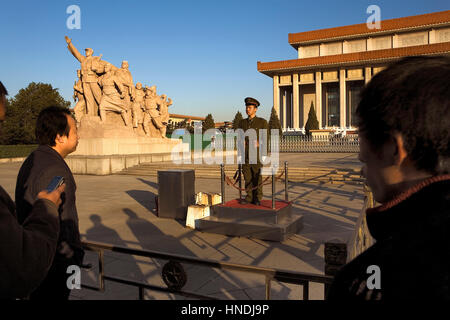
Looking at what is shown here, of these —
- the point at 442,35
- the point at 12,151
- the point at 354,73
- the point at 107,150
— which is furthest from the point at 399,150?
the point at 442,35

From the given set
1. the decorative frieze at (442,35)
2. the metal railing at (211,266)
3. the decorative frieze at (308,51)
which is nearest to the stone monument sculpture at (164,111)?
the metal railing at (211,266)

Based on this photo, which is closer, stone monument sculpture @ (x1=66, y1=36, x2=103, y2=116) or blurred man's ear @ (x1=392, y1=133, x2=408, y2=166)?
blurred man's ear @ (x1=392, y1=133, x2=408, y2=166)

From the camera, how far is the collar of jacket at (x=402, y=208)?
2.21 ft

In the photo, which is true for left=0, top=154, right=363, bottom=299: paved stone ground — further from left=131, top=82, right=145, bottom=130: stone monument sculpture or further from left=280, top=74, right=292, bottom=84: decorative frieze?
left=280, top=74, right=292, bottom=84: decorative frieze

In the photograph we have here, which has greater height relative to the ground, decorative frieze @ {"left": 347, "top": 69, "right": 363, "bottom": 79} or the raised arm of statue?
decorative frieze @ {"left": 347, "top": 69, "right": 363, "bottom": 79}

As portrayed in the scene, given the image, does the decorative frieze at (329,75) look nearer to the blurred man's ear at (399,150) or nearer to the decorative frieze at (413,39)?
the decorative frieze at (413,39)

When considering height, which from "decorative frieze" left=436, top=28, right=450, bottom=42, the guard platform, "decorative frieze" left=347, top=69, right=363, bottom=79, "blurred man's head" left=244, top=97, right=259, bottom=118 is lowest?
the guard platform

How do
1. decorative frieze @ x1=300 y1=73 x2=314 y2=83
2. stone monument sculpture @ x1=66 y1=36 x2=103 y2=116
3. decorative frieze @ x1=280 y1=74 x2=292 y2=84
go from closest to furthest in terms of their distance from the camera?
stone monument sculpture @ x1=66 y1=36 x2=103 y2=116
decorative frieze @ x1=300 y1=73 x2=314 y2=83
decorative frieze @ x1=280 y1=74 x2=292 y2=84

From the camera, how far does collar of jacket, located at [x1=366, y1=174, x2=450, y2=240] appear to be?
674mm

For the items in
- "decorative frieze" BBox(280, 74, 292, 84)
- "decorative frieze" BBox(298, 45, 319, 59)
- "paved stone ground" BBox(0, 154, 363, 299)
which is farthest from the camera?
"decorative frieze" BBox(298, 45, 319, 59)

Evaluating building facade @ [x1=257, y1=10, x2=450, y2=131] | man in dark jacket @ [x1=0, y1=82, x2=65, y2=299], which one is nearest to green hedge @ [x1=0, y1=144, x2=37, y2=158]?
man in dark jacket @ [x1=0, y1=82, x2=65, y2=299]

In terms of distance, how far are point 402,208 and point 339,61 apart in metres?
47.8

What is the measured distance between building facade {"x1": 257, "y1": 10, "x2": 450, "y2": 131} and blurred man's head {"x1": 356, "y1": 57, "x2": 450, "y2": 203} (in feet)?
145

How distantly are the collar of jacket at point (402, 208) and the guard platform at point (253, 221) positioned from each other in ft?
15.4
